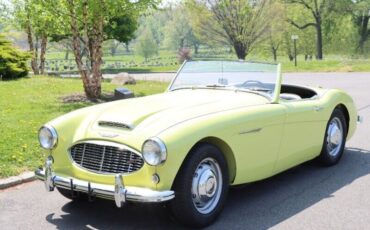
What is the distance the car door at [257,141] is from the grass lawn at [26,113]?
2851mm

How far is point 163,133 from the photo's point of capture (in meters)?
3.95

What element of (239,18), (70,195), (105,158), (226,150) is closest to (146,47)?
(239,18)

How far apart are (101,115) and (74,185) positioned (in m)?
0.72

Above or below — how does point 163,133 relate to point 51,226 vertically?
above

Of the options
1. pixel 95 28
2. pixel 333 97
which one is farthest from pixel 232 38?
pixel 333 97

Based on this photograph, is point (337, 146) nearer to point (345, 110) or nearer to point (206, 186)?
point (345, 110)

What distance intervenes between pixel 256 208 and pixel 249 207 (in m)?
0.07

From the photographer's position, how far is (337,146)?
623cm

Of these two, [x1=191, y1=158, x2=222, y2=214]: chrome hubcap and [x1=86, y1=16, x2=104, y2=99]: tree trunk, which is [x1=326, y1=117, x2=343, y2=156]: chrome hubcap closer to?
[x1=191, y1=158, x2=222, y2=214]: chrome hubcap

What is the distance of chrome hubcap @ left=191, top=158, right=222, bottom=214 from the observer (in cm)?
413

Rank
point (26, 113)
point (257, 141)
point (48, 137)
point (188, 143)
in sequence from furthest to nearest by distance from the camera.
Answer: point (26, 113) → point (257, 141) → point (48, 137) → point (188, 143)

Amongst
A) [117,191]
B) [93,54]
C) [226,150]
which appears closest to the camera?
[117,191]

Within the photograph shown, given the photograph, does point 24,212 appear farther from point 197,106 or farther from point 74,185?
point 197,106

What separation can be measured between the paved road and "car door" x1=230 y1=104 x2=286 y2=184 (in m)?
0.32
